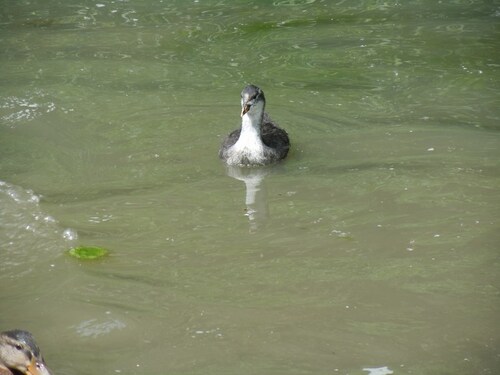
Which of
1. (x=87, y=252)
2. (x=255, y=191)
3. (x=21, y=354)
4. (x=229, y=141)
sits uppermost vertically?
(x=21, y=354)

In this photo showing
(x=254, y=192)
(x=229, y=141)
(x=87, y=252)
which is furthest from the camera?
(x=229, y=141)

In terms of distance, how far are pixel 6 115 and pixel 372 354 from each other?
664 cm

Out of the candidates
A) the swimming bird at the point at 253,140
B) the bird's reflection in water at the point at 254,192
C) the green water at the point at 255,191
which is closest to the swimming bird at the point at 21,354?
the green water at the point at 255,191

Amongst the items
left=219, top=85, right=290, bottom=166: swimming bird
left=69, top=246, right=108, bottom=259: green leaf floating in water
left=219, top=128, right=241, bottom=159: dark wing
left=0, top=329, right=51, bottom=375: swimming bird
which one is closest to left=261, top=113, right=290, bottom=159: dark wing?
left=219, top=85, right=290, bottom=166: swimming bird

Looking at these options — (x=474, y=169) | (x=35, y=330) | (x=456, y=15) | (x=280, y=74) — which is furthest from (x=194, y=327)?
(x=456, y=15)

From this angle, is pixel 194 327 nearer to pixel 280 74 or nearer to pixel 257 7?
pixel 280 74

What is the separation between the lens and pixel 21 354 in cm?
610

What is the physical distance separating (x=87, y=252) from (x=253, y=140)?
307cm

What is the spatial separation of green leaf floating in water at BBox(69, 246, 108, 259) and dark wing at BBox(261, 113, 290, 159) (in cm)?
297

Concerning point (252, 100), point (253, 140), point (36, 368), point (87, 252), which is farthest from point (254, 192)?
point (36, 368)

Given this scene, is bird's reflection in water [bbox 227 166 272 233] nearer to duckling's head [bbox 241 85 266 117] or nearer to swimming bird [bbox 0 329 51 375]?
duckling's head [bbox 241 85 266 117]

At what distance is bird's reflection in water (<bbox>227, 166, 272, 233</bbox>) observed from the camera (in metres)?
9.21

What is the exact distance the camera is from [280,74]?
13.3m

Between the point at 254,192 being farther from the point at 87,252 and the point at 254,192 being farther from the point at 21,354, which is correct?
the point at 21,354
